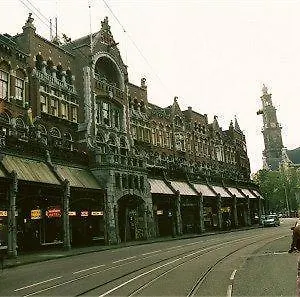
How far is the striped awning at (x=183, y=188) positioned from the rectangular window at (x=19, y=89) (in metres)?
20.3

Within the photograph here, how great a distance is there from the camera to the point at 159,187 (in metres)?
44.1

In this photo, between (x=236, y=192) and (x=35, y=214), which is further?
(x=236, y=192)

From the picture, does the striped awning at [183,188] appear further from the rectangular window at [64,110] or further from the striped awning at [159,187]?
the rectangular window at [64,110]

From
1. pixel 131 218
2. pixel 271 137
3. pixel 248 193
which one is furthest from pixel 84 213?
pixel 271 137

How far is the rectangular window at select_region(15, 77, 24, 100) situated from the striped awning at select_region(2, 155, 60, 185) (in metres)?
6.61

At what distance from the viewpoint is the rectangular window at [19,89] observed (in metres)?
33.2

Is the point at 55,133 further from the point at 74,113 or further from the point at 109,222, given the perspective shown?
the point at 109,222

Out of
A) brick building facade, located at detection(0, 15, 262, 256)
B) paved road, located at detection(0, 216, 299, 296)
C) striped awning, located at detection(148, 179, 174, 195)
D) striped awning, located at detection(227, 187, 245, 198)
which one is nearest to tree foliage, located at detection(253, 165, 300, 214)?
striped awning, located at detection(227, 187, 245, 198)

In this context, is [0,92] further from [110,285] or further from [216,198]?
[216,198]

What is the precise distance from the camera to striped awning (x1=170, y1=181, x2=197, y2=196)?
46744 mm

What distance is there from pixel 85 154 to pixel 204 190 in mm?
21298

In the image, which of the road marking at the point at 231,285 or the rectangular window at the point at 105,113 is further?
the rectangular window at the point at 105,113

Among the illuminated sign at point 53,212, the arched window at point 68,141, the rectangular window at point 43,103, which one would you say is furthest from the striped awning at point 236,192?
the illuminated sign at point 53,212

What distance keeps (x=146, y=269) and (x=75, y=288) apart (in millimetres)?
4767
